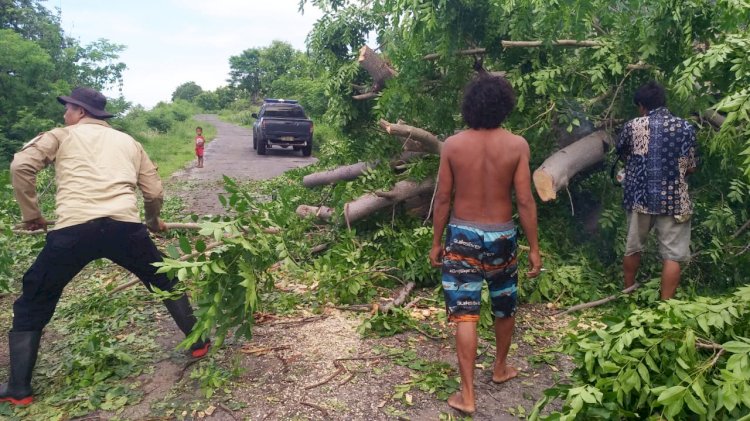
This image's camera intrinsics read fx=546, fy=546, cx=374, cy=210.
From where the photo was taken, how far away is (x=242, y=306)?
3.46 m

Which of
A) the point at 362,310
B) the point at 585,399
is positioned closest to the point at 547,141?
the point at 362,310

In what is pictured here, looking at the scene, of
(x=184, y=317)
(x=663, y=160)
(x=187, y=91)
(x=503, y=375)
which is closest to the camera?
(x=503, y=375)

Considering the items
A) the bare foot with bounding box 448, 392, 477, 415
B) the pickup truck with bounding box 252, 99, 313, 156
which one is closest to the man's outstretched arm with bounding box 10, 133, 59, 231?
the bare foot with bounding box 448, 392, 477, 415

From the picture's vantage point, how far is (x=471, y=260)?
302 cm

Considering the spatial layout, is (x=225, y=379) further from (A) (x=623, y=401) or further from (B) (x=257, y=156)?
(B) (x=257, y=156)

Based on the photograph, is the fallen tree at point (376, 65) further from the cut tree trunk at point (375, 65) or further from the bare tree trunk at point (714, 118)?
the bare tree trunk at point (714, 118)

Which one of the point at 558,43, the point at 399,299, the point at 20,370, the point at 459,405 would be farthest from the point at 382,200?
the point at 20,370

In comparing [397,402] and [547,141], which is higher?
[547,141]

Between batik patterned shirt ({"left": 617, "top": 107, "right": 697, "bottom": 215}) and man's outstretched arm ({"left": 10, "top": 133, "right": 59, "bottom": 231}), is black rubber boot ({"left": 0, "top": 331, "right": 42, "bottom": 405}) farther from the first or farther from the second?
batik patterned shirt ({"left": 617, "top": 107, "right": 697, "bottom": 215})

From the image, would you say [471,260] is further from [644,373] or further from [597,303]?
[597,303]

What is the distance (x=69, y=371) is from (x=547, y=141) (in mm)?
4532

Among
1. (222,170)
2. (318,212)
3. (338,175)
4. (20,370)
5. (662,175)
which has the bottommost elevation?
(222,170)

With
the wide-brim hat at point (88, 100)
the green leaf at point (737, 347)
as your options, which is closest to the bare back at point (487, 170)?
the green leaf at point (737, 347)

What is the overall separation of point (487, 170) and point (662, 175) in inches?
71.6
